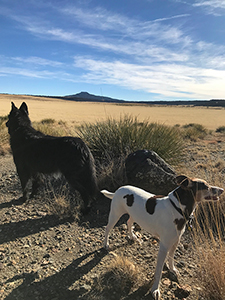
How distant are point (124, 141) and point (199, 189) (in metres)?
4.14

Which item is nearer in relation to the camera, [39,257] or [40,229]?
[39,257]

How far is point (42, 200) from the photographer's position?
496 cm

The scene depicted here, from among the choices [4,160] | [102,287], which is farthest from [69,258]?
[4,160]

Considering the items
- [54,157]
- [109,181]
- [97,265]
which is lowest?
[97,265]

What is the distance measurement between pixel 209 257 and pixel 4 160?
24.6 ft

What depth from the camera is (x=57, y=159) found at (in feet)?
13.7

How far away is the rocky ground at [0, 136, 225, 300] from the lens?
265cm

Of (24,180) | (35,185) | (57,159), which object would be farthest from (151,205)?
(35,185)

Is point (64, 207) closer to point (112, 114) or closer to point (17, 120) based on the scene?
point (17, 120)

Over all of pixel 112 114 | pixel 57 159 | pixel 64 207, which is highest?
pixel 112 114

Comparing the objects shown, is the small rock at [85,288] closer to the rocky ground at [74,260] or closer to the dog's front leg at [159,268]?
the rocky ground at [74,260]

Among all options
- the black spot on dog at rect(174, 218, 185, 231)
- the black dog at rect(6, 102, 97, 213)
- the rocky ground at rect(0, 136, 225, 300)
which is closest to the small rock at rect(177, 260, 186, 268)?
the rocky ground at rect(0, 136, 225, 300)

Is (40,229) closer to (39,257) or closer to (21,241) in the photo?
(21,241)

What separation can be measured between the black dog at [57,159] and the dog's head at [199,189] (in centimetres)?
201
